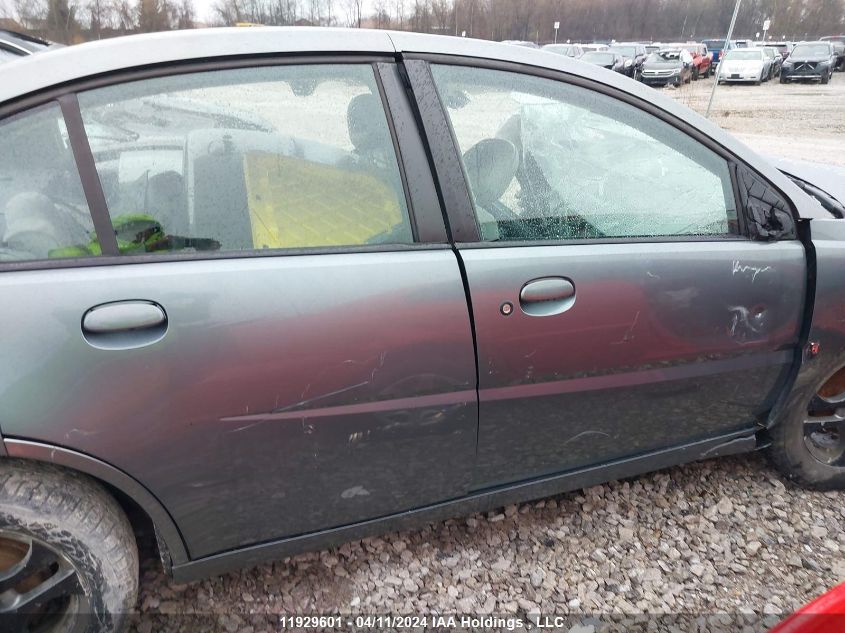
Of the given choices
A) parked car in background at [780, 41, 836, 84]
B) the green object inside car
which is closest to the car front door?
the green object inside car

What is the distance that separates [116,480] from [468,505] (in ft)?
3.49

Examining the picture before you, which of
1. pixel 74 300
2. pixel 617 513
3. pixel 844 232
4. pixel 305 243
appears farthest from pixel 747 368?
pixel 74 300

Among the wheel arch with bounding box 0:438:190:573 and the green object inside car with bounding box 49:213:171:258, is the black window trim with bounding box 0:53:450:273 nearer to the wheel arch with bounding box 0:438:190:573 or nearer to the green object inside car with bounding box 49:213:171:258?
the green object inside car with bounding box 49:213:171:258

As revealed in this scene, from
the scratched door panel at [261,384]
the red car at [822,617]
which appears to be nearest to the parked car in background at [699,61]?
the scratched door panel at [261,384]

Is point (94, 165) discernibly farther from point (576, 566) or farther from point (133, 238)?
point (576, 566)

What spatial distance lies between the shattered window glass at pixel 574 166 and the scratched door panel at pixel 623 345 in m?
0.12

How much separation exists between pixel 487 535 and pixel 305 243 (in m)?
1.35

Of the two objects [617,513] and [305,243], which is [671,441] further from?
[305,243]

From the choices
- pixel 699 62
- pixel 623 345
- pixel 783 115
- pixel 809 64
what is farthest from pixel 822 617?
pixel 699 62

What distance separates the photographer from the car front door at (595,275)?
1.72 metres

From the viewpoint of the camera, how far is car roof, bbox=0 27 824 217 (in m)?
1.39

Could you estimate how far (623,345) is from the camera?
1853 mm

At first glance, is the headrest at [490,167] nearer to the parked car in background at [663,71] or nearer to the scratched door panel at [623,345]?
the scratched door panel at [623,345]

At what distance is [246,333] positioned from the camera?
146 centimetres
